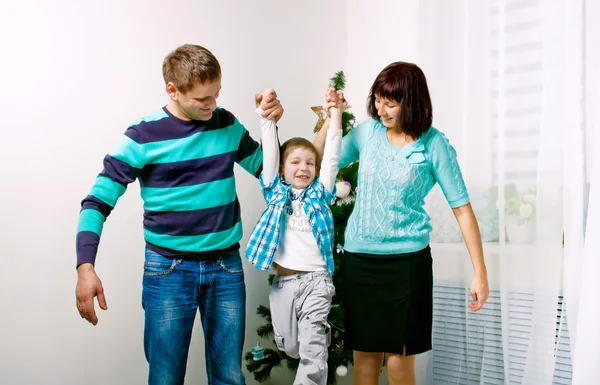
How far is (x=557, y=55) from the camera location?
226 centimetres

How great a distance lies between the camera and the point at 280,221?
2.07 metres

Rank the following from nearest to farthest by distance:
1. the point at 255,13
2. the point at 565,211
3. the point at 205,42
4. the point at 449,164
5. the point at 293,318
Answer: the point at 449,164 < the point at 293,318 < the point at 565,211 < the point at 205,42 < the point at 255,13

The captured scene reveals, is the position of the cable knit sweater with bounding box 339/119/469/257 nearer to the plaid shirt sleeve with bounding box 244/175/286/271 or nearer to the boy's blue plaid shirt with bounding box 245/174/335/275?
the boy's blue plaid shirt with bounding box 245/174/335/275

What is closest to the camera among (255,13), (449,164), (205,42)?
(449,164)

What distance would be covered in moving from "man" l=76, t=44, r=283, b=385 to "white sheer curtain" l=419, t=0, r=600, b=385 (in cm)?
119

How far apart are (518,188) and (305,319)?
1086 mm

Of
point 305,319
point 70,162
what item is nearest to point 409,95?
point 305,319

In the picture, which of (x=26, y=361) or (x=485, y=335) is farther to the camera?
(x=485, y=335)

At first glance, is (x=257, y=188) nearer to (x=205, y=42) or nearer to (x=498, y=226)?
(x=205, y=42)

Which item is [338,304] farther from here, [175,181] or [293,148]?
[175,181]

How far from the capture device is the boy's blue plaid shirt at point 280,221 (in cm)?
204

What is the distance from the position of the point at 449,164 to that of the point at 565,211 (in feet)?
2.11

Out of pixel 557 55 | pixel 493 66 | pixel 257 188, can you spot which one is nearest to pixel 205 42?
pixel 257 188

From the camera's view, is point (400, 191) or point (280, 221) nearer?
point (400, 191)
